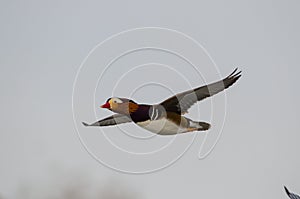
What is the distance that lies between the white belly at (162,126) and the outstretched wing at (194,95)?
0.20 ft

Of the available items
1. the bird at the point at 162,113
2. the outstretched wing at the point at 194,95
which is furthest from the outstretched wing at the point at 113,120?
the outstretched wing at the point at 194,95

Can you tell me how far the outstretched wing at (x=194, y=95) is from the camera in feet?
6.17

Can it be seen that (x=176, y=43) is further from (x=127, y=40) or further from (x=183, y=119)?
(x=183, y=119)

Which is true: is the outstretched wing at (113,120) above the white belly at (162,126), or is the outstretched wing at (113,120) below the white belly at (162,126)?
above

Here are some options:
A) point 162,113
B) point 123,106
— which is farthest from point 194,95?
point 123,106

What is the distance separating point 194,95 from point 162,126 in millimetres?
200

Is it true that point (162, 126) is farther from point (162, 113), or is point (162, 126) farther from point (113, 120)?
point (113, 120)

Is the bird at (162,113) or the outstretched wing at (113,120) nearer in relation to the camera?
the bird at (162,113)

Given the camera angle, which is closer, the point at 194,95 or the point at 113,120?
the point at 194,95

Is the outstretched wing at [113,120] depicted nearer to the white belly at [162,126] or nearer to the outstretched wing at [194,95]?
the white belly at [162,126]

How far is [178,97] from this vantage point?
6.37 ft

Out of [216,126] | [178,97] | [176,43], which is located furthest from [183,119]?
[176,43]

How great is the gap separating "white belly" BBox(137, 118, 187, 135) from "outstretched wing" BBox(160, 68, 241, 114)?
6 cm

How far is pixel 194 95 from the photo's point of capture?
191cm
